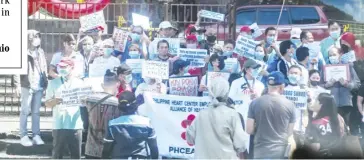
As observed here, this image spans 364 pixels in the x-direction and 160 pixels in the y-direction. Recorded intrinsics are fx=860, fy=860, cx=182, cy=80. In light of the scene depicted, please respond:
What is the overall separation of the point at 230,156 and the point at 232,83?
2303 mm

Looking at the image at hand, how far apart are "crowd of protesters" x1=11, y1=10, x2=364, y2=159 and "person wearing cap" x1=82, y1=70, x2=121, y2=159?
13 millimetres

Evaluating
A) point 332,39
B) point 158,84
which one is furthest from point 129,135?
point 332,39

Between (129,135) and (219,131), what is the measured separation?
77.3 inches

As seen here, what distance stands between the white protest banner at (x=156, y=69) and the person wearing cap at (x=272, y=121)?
5.39 ft

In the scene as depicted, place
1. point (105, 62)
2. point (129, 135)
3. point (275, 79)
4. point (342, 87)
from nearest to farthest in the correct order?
point (275, 79), point (129, 135), point (342, 87), point (105, 62)

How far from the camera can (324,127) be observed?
35.8 feet

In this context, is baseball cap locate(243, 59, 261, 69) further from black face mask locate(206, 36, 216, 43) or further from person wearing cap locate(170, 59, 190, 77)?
person wearing cap locate(170, 59, 190, 77)

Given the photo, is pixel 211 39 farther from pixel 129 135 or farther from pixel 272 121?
pixel 272 121

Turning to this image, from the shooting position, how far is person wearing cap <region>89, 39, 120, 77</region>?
1151 cm

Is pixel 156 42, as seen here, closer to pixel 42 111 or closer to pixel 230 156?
pixel 42 111

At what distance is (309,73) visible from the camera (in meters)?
11.4

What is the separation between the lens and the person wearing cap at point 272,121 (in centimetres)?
1009

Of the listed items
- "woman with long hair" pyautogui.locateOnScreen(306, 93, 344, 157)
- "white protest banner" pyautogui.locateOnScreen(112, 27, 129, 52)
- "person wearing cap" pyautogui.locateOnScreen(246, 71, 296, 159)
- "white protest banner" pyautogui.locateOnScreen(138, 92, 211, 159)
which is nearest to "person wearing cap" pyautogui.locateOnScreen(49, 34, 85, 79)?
"white protest banner" pyautogui.locateOnScreen(112, 27, 129, 52)

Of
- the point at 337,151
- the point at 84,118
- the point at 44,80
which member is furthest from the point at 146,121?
the point at 337,151
